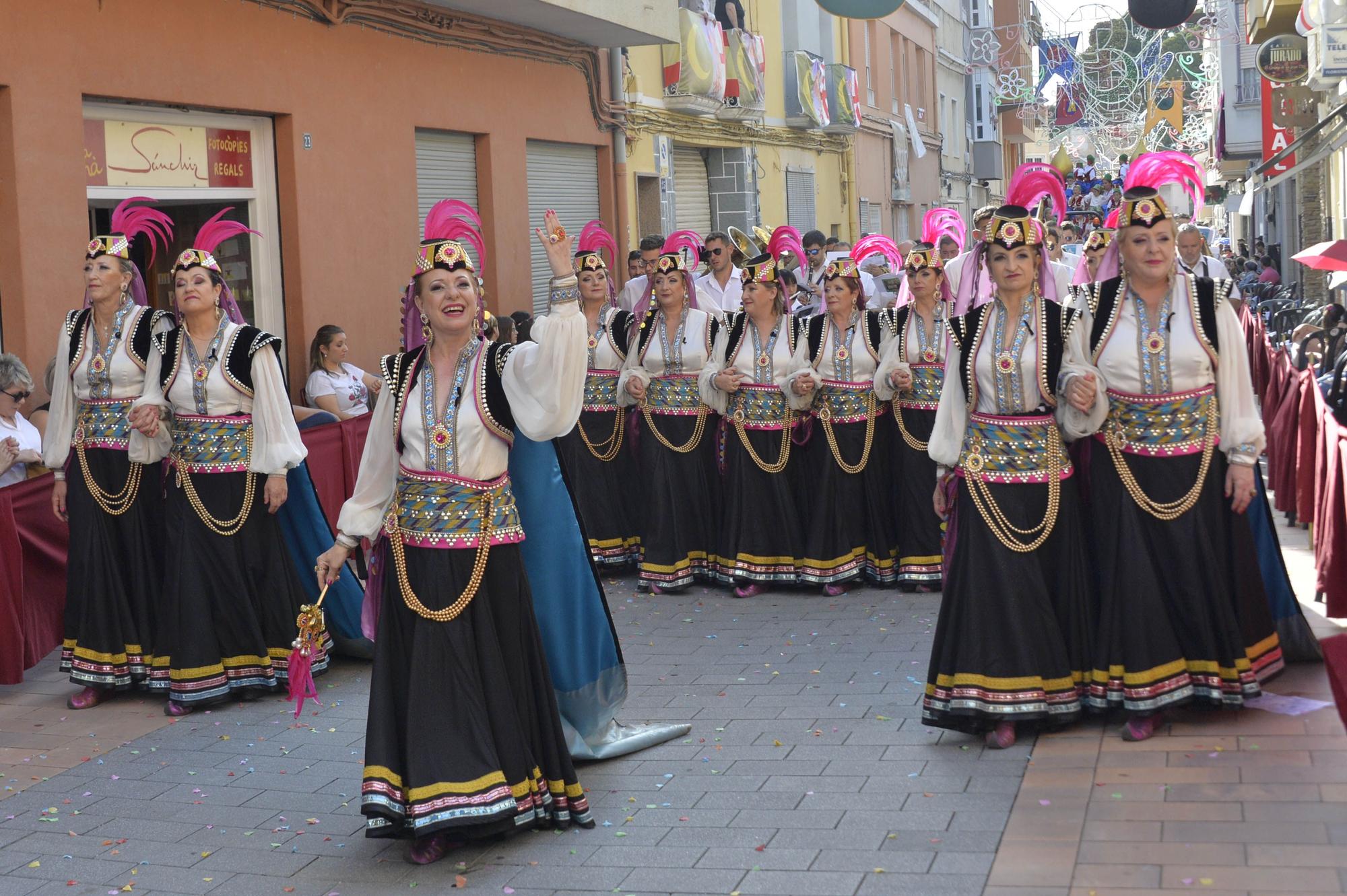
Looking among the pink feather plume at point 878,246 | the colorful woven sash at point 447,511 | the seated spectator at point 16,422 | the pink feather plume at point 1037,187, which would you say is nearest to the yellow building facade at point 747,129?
the pink feather plume at point 878,246

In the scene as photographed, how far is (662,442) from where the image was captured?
9.63 metres

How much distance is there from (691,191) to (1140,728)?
16250 millimetres

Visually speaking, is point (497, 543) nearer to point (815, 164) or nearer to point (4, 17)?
point (4, 17)

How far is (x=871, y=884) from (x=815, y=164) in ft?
74.7

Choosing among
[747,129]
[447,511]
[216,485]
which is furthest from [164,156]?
[747,129]

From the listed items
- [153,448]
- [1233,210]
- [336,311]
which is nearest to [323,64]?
[336,311]

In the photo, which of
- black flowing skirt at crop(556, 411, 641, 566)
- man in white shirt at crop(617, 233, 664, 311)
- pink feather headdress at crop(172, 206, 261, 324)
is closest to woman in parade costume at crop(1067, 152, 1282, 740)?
pink feather headdress at crop(172, 206, 261, 324)

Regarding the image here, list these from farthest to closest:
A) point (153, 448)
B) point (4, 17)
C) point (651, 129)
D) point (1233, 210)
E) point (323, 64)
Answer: point (1233, 210)
point (651, 129)
point (323, 64)
point (4, 17)
point (153, 448)

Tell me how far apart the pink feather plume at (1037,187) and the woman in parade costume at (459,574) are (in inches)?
97.6

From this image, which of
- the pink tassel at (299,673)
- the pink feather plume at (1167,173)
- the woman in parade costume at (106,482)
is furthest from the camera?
the woman in parade costume at (106,482)

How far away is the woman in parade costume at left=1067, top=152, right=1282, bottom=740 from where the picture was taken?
5.91 meters

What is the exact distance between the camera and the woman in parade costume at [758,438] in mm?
9219

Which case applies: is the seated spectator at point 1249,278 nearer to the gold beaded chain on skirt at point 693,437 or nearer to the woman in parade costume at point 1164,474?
the gold beaded chain on skirt at point 693,437

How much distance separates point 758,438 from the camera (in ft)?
30.6
